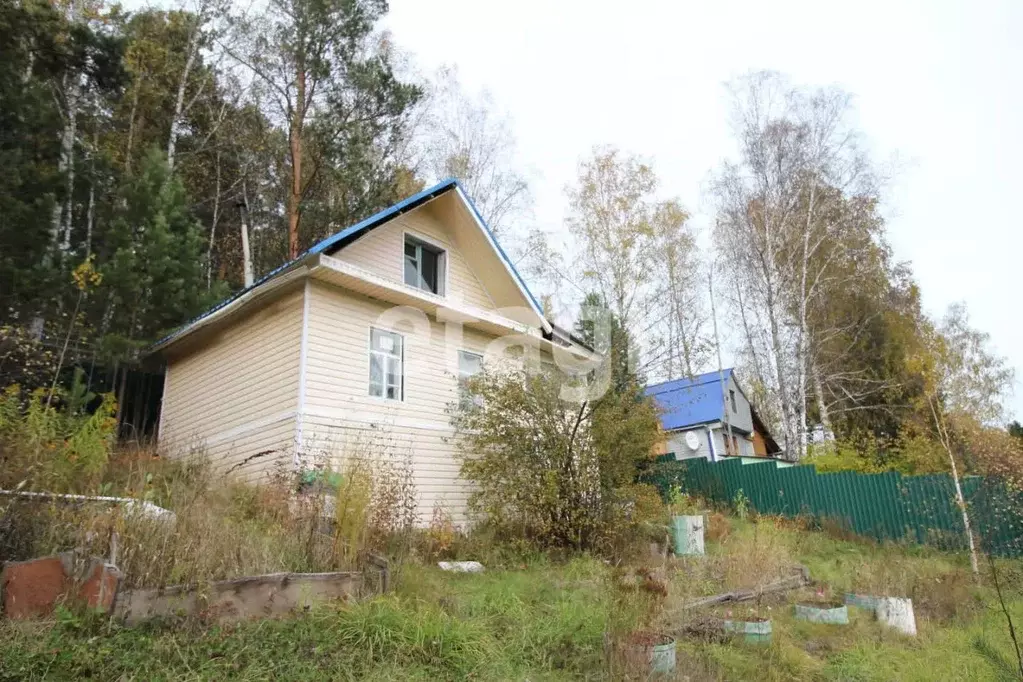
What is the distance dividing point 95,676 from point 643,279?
16647 millimetres

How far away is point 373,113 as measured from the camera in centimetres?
1748

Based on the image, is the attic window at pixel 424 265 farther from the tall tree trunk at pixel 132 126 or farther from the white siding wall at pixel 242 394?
the tall tree trunk at pixel 132 126

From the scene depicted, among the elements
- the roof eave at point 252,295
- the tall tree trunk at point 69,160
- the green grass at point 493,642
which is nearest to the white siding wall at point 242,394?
the roof eave at point 252,295

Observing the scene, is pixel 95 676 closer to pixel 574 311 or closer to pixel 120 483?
pixel 120 483

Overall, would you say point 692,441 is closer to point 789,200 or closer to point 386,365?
point 789,200

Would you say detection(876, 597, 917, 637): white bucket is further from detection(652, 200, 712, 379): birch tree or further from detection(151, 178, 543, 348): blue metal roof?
detection(652, 200, 712, 379): birch tree

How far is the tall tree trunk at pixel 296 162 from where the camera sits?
16062 mm

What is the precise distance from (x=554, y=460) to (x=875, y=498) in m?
7.43

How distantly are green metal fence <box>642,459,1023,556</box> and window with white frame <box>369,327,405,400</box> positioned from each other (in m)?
4.91

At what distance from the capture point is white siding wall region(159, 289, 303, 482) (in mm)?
9344

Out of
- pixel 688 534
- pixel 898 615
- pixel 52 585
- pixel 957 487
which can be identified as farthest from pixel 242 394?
pixel 957 487

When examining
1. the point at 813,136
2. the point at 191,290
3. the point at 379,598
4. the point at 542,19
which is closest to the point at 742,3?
the point at 542,19

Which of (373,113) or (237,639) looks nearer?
(237,639)

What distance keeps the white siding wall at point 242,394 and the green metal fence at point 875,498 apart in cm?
659
